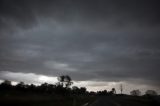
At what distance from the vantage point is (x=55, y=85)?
129 meters

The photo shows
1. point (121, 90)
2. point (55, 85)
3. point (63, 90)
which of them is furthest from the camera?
point (121, 90)

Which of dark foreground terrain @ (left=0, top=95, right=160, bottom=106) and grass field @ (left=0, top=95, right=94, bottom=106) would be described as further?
dark foreground terrain @ (left=0, top=95, right=160, bottom=106)

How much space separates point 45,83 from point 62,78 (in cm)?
2098

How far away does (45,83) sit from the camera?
148 m

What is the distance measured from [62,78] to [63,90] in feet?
49.6

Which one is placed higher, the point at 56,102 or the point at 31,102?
the point at 31,102

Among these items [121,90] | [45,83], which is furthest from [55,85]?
[121,90]

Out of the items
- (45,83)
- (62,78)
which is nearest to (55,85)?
(62,78)

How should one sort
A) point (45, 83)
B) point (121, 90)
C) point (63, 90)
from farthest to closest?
1. point (121, 90)
2. point (45, 83)
3. point (63, 90)

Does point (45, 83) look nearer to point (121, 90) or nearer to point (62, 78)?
point (62, 78)

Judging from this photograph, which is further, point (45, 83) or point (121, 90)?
point (121, 90)

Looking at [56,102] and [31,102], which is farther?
[56,102]

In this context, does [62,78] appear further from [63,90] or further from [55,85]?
[63,90]

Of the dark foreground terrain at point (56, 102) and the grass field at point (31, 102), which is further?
the dark foreground terrain at point (56, 102)
